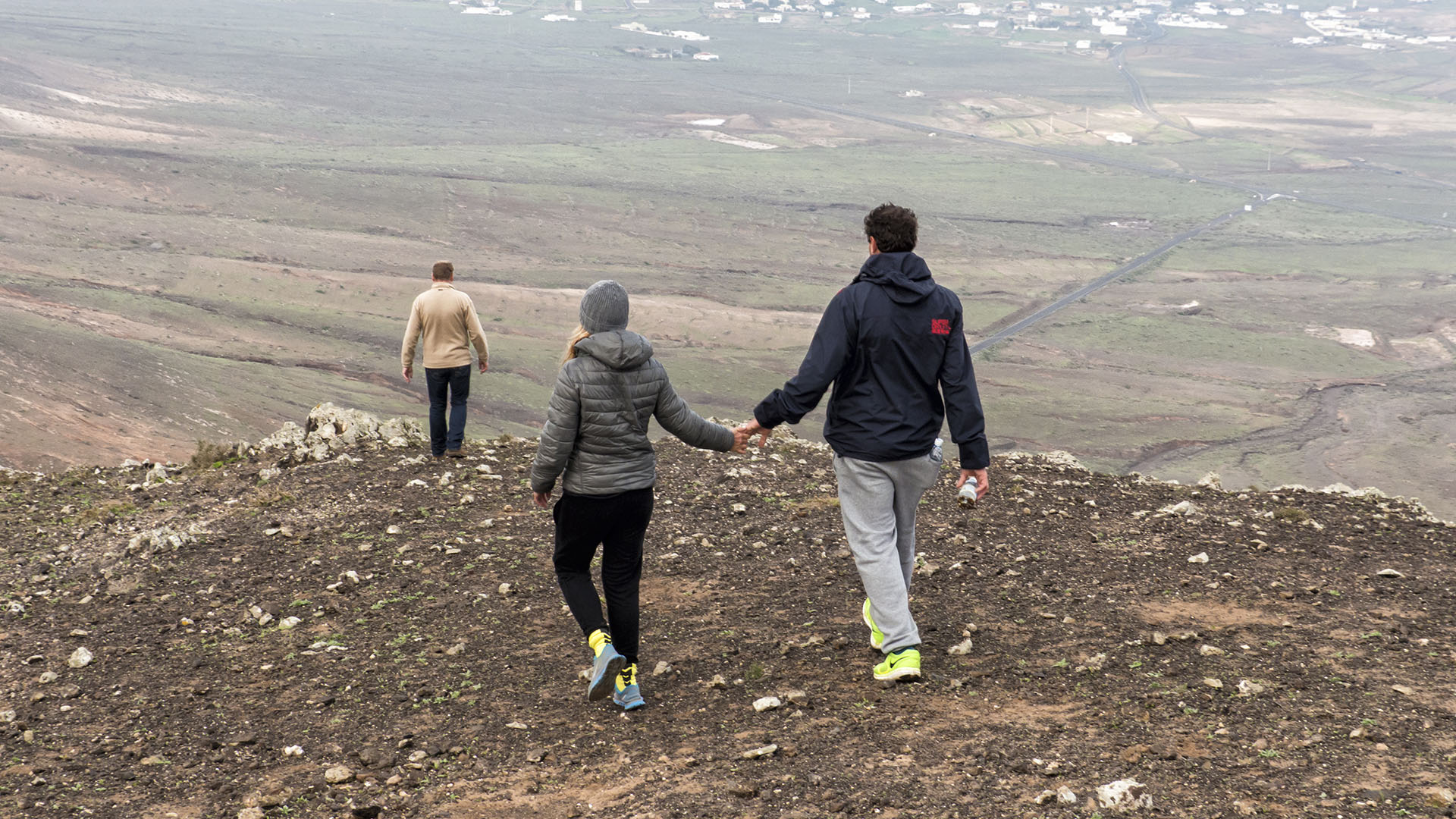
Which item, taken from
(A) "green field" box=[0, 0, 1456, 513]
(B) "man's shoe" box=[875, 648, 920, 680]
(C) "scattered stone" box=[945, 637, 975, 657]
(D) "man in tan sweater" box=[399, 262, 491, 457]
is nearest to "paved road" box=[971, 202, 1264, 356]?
(A) "green field" box=[0, 0, 1456, 513]

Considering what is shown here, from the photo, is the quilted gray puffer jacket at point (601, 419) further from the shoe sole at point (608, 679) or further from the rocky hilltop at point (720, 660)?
the rocky hilltop at point (720, 660)

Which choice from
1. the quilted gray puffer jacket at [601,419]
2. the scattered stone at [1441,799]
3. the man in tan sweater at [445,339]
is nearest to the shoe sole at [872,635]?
the quilted gray puffer jacket at [601,419]

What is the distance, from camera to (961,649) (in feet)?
19.3

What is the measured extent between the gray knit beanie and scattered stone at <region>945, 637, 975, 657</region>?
2.34 m

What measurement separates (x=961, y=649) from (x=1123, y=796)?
1650mm

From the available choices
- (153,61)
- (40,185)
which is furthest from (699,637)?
(153,61)

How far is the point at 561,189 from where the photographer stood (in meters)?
68.9

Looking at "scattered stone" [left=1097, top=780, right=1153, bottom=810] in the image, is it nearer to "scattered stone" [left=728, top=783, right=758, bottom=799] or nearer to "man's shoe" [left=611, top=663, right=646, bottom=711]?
"scattered stone" [left=728, top=783, right=758, bottom=799]

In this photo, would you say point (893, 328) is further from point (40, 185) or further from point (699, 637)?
point (40, 185)

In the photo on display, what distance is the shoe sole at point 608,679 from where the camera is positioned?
5.20 metres

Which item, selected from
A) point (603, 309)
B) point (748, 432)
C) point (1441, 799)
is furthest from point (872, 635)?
point (1441, 799)

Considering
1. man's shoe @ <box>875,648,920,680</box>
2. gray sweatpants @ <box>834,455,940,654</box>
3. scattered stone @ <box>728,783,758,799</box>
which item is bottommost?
scattered stone @ <box>728,783,758,799</box>

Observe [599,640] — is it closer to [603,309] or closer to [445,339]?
[603,309]

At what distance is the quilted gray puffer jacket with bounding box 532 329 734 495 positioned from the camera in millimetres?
4902
